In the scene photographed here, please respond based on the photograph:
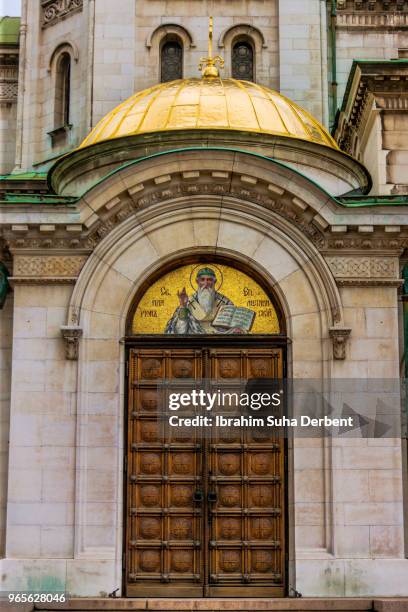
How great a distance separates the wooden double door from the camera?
16.1m

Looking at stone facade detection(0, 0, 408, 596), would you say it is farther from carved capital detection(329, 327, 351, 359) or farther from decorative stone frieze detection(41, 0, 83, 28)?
decorative stone frieze detection(41, 0, 83, 28)

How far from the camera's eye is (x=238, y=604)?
1512cm

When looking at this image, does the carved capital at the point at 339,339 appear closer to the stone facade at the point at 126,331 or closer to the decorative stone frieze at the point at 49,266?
the stone facade at the point at 126,331

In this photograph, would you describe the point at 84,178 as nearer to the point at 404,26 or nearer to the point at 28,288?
the point at 28,288

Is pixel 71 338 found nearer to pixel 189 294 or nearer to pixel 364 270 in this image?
pixel 189 294

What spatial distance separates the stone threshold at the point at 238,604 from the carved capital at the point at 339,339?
12.1 feet

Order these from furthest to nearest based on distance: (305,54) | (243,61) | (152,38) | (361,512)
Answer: (243,61)
(152,38)
(305,54)
(361,512)

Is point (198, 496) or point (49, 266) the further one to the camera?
point (49, 266)

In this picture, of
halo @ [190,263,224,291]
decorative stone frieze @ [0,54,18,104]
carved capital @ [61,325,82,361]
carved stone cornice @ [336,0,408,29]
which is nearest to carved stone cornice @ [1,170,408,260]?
carved capital @ [61,325,82,361]

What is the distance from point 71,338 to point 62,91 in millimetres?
14837

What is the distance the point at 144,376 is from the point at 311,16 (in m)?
15.0

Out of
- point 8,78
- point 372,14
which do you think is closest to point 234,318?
point 372,14

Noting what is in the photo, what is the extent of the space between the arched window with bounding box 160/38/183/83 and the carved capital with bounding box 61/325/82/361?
13099mm

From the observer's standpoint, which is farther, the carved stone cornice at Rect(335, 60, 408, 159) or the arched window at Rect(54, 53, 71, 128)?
the arched window at Rect(54, 53, 71, 128)
